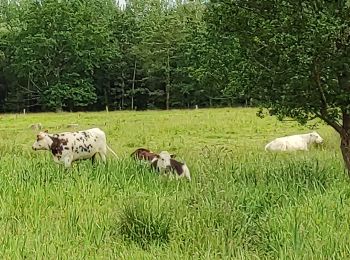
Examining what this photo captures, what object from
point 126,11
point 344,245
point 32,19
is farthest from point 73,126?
point 126,11

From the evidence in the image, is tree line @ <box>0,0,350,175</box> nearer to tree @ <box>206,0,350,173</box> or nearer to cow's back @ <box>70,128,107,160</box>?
cow's back @ <box>70,128,107,160</box>

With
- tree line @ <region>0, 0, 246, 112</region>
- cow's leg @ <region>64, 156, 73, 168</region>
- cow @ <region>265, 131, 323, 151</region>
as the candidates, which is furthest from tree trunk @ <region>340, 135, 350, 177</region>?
tree line @ <region>0, 0, 246, 112</region>

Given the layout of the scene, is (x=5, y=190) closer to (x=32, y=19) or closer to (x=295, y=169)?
Result: (x=295, y=169)

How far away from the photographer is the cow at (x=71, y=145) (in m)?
10.4

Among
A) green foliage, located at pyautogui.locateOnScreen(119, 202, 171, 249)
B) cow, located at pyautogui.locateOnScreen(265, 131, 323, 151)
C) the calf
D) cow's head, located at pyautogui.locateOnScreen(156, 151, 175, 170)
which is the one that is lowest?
cow, located at pyautogui.locateOnScreen(265, 131, 323, 151)

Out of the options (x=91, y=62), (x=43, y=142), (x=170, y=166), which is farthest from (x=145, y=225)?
(x=91, y=62)

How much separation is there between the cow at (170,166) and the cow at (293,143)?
656cm

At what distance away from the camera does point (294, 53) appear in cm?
784

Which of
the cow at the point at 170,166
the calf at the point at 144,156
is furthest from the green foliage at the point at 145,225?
the calf at the point at 144,156

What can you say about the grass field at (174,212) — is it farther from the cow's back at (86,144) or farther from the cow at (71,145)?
the cow's back at (86,144)

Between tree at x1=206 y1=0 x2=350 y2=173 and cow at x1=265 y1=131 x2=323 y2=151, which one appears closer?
tree at x1=206 y1=0 x2=350 y2=173

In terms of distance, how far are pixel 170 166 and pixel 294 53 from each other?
2568 millimetres

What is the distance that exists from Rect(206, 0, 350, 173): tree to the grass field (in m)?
1.02

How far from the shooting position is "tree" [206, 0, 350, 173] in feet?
25.3
